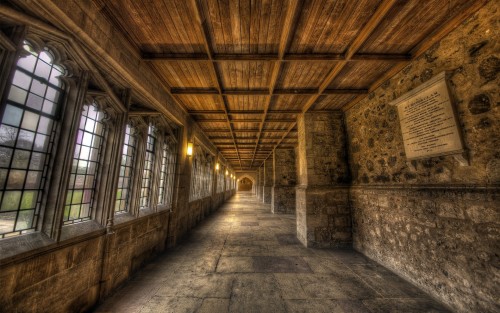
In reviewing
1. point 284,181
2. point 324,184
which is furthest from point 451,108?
point 284,181

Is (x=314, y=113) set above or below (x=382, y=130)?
above

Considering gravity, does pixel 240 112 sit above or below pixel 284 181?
above

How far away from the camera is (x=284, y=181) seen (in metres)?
11.0

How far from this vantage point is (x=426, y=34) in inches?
107

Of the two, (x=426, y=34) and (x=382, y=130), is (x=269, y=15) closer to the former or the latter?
(x=426, y=34)

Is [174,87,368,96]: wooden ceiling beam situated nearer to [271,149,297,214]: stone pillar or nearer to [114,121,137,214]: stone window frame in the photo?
[114,121,137,214]: stone window frame

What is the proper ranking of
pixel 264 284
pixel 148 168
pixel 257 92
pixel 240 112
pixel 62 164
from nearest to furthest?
pixel 62 164 → pixel 264 284 → pixel 257 92 → pixel 148 168 → pixel 240 112

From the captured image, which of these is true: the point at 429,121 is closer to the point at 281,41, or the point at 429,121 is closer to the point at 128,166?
the point at 281,41

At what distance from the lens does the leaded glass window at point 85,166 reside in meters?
2.59

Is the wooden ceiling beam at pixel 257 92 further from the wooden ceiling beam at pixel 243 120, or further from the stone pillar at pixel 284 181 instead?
the stone pillar at pixel 284 181

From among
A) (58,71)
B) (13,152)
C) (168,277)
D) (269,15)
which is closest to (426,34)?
(269,15)

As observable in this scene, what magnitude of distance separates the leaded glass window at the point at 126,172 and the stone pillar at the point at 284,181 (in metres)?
8.27

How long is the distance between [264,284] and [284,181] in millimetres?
8210

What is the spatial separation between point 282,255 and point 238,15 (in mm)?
4836
